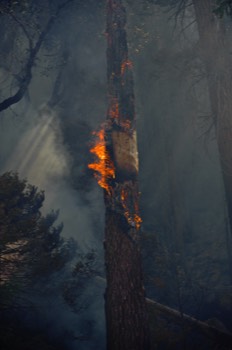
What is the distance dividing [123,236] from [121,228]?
13 cm

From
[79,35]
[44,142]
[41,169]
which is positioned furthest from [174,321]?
[79,35]

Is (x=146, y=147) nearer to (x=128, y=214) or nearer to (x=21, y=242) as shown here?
(x=21, y=242)

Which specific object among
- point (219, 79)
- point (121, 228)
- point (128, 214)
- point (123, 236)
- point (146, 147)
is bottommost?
point (123, 236)

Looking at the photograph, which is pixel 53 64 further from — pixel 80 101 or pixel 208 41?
pixel 208 41

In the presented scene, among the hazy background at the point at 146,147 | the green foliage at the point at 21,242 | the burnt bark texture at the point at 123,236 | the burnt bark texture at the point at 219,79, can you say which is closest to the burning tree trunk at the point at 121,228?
the burnt bark texture at the point at 123,236

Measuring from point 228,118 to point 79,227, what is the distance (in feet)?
29.2

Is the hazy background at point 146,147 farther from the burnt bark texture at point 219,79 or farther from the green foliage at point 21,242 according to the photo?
the green foliage at point 21,242

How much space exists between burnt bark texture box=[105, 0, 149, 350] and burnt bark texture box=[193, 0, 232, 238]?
3.38 metres

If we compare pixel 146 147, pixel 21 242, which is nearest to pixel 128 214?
pixel 21 242

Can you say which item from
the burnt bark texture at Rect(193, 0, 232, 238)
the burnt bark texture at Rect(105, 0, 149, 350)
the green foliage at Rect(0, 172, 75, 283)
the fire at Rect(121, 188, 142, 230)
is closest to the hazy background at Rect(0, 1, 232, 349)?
the burnt bark texture at Rect(193, 0, 232, 238)

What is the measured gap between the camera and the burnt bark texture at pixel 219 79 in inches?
313

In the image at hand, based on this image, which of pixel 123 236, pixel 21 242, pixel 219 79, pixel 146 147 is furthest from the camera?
pixel 146 147

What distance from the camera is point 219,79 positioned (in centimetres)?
820

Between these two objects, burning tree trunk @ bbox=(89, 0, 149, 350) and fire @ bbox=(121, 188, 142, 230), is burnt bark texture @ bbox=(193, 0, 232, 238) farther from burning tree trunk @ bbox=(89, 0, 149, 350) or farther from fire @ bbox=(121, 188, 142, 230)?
fire @ bbox=(121, 188, 142, 230)
